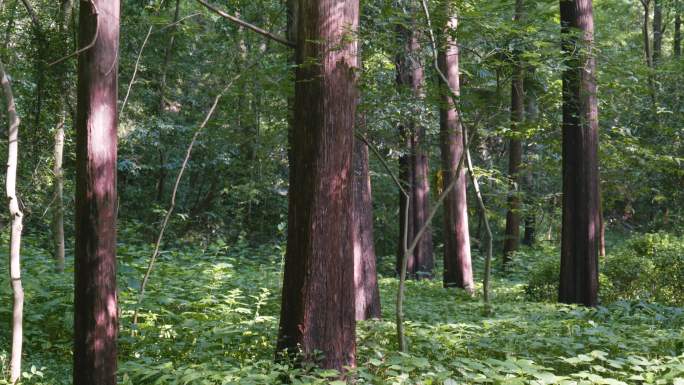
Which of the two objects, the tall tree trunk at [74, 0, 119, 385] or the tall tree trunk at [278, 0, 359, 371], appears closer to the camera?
the tall tree trunk at [278, 0, 359, 371]

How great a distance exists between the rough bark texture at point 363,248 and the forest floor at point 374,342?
25.9 inches

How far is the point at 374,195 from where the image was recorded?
20.6 m

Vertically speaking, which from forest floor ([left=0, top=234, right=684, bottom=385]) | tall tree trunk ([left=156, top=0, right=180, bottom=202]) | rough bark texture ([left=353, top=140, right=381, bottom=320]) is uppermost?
tall tree trunk ([left=156, top=0, right=180, bottom=202])

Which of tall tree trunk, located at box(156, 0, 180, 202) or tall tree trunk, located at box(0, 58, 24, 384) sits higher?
tall tree trunk, located at box(156, 0, 180, 202)

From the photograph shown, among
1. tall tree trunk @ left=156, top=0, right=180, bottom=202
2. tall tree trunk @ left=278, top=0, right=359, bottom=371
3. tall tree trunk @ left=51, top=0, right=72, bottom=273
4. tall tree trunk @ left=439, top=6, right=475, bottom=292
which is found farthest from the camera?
tall tree trunk @ left=156, top=0, right=180, bottom=202

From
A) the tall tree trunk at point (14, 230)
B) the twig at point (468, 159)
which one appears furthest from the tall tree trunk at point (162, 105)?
the tall tree trunk at point (14, 230)

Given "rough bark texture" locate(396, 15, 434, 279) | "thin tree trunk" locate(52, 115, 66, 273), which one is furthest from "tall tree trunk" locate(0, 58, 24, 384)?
"rough bark texture" locate(396, 15, 434, 279)

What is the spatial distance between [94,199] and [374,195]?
15728 millimetres

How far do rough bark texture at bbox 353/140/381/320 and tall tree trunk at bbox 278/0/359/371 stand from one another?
2.96m

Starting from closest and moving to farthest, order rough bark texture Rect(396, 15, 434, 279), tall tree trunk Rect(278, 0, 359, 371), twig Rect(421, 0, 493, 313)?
tall tree trunk Rect(278, 0, 359, 371) → twig Rect(421, 0, 493, 313) → rough bark texture Rect(396, 15, 434, 279)

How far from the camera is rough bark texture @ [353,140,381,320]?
8.16m

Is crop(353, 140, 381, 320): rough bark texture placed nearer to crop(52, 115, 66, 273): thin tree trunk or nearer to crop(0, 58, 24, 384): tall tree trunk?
crop(0, 58, 24, 384): tall tree trunk

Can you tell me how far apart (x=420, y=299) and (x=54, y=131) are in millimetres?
6215

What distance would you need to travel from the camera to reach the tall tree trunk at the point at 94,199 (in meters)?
5.16
